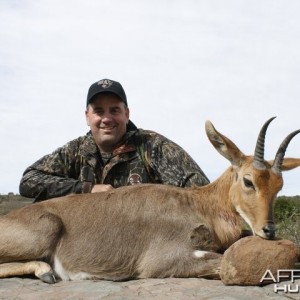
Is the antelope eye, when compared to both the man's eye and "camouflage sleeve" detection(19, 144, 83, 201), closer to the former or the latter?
the man's eye

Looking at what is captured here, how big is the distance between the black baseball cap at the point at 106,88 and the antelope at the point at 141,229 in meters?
2.63

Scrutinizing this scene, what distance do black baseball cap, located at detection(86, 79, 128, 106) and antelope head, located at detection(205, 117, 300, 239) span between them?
2821mm

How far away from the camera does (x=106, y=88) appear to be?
10.3m

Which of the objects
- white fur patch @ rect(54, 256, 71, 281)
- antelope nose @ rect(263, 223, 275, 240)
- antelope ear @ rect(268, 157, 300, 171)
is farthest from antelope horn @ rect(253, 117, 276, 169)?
white fur patch @ rect(54, 256, 71, 281)

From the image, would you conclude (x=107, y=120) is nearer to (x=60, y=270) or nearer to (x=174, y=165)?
(x=174, y=165)

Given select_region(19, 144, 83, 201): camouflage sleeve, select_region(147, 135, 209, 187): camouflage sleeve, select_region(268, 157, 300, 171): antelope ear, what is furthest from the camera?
select_region(147, 135, 209, 187): camouflage sleeve

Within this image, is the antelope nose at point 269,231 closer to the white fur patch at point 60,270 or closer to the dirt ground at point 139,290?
the dirt ground at point 139,290

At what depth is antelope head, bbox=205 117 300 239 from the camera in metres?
7.25

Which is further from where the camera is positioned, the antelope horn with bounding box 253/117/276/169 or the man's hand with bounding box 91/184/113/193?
the man's hand with bounding box 91/184/113/193

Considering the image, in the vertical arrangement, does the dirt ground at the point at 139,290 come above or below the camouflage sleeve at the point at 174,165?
below

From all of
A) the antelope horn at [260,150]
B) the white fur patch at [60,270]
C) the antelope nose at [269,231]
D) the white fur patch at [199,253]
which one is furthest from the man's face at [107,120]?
the antelope nose at [269,231]

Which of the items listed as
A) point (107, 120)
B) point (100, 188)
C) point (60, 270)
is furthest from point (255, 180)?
point (107, 120)

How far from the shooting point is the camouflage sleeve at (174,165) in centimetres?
993

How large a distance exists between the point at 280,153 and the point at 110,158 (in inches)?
136
